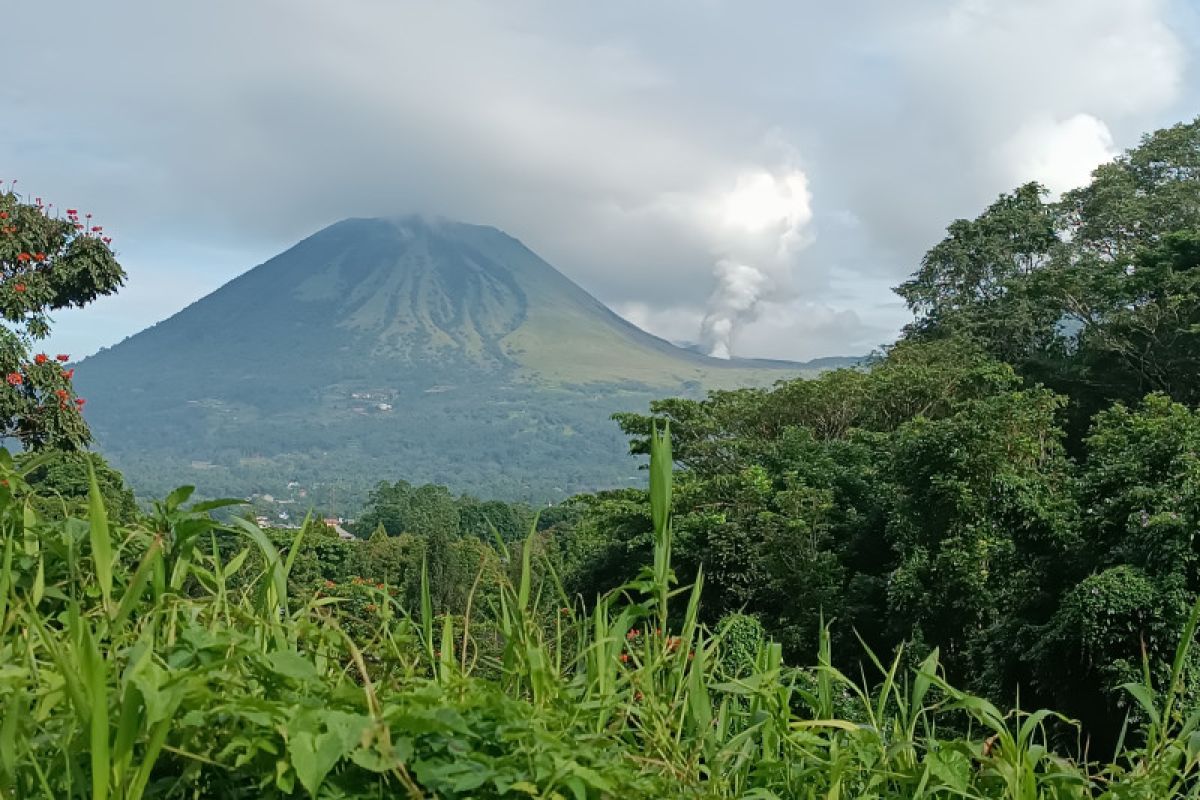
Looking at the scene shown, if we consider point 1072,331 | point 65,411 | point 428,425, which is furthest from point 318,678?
point 428,425

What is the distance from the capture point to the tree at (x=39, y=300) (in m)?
8.41

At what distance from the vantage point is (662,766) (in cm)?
100

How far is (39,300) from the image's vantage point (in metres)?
8.80

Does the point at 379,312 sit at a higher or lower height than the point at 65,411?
higher

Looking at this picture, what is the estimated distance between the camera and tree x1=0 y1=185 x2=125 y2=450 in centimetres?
841

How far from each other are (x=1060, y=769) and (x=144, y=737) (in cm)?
84

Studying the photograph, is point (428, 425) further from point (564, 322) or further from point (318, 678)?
point (318, 678)

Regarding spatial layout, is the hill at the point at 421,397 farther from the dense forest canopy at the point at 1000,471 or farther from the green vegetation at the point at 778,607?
the green vegetation at the point at 778,607

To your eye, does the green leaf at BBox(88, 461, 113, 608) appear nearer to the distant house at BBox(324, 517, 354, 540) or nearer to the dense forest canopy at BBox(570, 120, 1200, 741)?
the dense forest canopy at BBox(570, 120, 1200, 741)

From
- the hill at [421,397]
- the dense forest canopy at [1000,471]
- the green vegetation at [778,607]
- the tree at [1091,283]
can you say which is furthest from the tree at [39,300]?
the hill at [421,397]

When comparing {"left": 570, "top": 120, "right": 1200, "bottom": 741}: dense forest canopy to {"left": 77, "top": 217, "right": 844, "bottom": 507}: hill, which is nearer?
{"left": 570, "top": 120, "right": 1200, "bottom": 741}: dense forest canopy

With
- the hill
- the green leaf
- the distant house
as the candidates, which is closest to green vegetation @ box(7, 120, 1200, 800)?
the green leaf

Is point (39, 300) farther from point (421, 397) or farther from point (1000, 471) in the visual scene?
point (421, 397)

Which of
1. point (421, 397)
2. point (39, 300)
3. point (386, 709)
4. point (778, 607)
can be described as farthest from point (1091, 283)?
point (421, 397)
